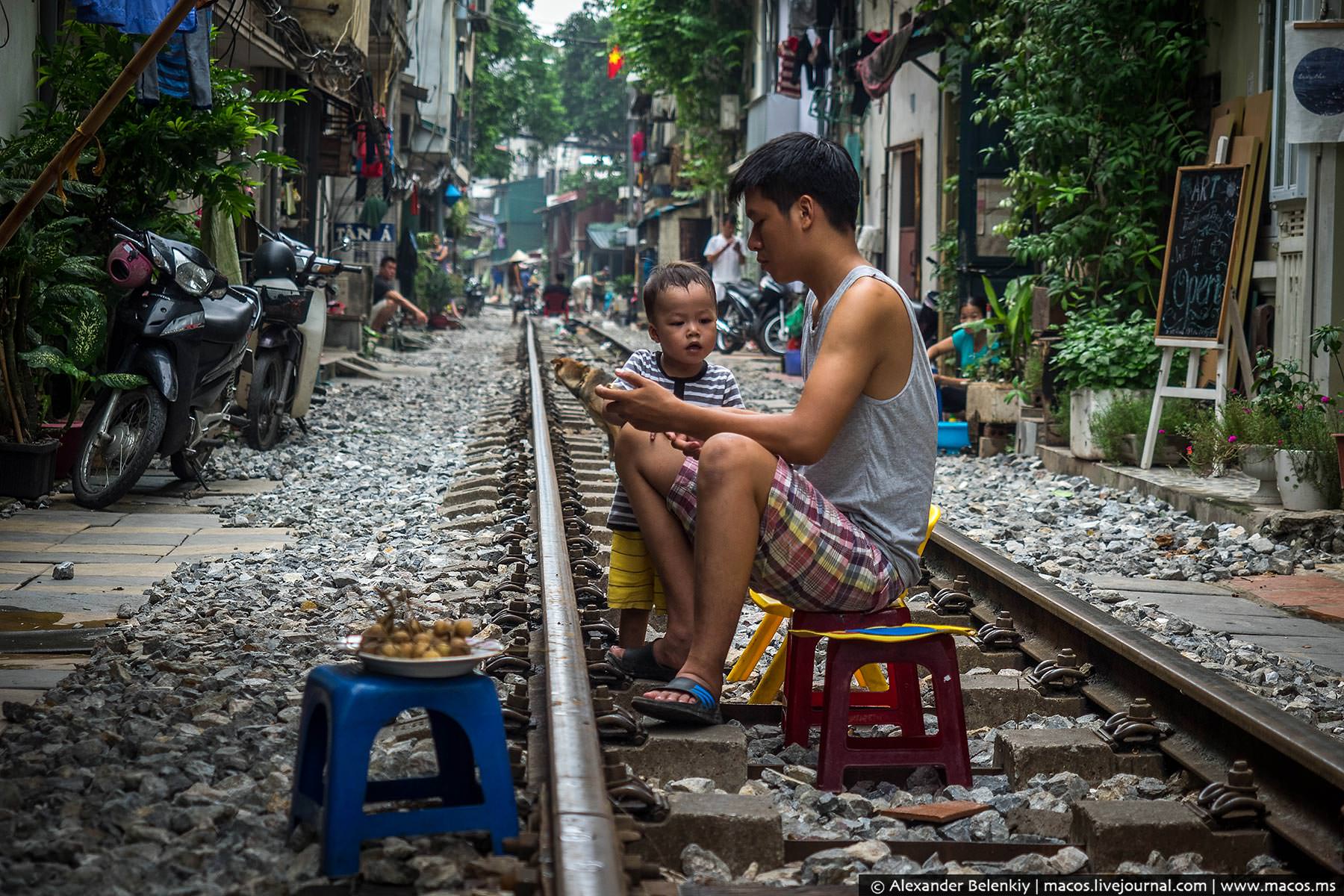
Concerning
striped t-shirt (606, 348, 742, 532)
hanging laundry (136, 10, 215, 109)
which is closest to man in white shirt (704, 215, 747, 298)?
hanging laundry (136, 10, 215, 109)

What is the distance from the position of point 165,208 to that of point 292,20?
19.3 feet

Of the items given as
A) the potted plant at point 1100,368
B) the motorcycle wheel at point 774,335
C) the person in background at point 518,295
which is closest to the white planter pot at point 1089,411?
the potted plant at point 1100,368

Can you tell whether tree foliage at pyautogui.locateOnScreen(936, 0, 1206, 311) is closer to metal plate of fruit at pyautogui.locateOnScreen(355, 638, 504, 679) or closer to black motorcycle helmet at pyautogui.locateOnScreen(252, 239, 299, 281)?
black motorcycle helmet at pyautogui.locateOnScreen(252, 239, 299, 281)

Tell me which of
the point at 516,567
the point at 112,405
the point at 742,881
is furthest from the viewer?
the point at 112,405

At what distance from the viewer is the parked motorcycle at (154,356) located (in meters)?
6.82

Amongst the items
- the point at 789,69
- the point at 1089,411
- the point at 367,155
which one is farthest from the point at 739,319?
the point at 1089,411

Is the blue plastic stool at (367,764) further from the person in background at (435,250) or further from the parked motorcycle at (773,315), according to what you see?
the person in background at (435,250)

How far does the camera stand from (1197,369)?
849 cm

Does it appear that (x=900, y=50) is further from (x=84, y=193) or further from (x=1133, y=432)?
(x=84, y=193)

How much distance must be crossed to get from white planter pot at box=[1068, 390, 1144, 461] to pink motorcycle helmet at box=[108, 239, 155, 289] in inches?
218

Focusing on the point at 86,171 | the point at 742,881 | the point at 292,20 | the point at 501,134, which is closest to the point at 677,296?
the point at 742,881

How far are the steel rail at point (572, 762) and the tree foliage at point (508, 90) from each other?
43.0 metres

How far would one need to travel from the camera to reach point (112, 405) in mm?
6820

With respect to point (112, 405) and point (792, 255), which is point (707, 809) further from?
point (112, 405)
